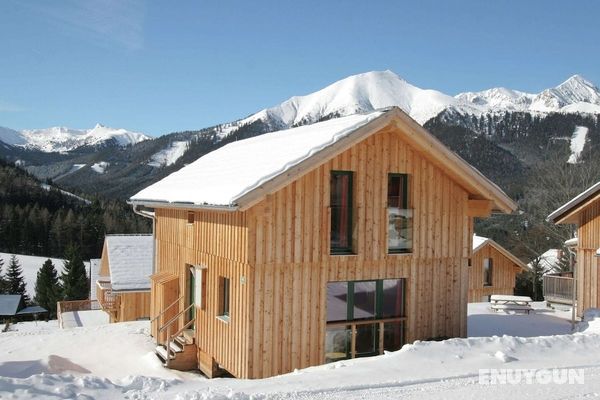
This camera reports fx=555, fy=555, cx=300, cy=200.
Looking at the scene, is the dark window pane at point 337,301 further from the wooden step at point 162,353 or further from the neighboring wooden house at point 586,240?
the neighboring wooden house at point 586,240

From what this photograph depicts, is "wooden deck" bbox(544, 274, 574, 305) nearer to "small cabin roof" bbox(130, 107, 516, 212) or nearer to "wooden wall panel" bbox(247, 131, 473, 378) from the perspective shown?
"small cabin roof" bbox(130, 107, 516, 212)

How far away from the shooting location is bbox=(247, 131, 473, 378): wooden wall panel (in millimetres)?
10945

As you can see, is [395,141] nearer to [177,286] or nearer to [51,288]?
[177,286]

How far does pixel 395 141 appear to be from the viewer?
1245 centimetres

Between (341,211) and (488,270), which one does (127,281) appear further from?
(488,270)

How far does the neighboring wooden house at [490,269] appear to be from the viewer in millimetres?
34094

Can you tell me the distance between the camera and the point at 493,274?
34.9m

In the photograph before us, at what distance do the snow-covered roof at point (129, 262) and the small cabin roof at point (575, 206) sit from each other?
1644cm

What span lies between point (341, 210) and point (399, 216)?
1.49 meters

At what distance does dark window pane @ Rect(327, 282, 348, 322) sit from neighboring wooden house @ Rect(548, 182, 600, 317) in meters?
9.66

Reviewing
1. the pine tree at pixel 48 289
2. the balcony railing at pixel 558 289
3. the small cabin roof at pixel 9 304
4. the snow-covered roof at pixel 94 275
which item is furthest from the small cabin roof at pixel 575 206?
the pine tree at pixel 48 289

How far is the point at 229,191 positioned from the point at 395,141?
4.12 meters

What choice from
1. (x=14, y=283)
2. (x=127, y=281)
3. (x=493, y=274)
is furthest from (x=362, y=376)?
(x=14, y=283)

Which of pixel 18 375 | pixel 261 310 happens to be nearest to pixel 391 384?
pixel 261 310
